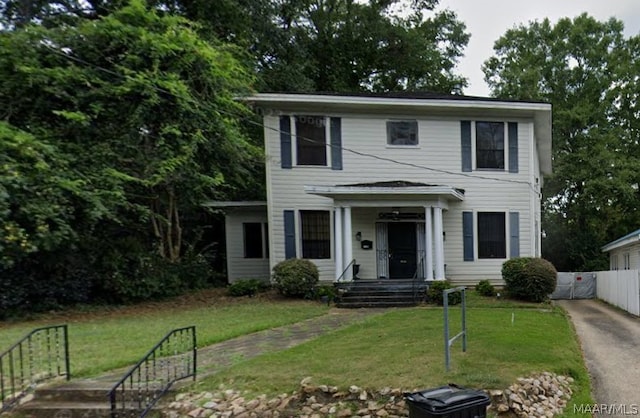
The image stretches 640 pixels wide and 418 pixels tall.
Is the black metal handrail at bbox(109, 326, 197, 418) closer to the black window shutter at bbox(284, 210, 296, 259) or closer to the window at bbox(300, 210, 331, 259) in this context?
the black window shutter at bbox(284, 210, 296, 259)

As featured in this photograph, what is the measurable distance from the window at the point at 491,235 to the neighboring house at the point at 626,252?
4.90 meters

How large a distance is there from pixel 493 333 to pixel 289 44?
16659 mm

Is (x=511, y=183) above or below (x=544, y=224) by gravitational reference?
above

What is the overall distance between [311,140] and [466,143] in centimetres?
513

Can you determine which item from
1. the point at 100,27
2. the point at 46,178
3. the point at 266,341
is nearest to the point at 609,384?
the point at 266,341

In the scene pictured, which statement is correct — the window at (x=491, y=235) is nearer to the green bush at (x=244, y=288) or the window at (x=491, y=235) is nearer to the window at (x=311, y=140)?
the window at (x=311, y=140)

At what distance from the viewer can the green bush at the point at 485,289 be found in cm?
1261

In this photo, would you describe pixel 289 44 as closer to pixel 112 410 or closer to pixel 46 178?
pixel 46 178

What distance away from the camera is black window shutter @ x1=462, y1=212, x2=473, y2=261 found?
14039 millimetres

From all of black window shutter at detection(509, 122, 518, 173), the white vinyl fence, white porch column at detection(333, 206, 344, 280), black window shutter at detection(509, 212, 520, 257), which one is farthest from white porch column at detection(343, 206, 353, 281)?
the white vinyl fence

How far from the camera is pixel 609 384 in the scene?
550 cm

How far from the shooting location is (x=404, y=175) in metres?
14.1

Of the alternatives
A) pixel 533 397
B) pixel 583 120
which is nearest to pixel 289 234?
pixel 533 397

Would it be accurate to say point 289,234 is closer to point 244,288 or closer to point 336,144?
point 244,288
